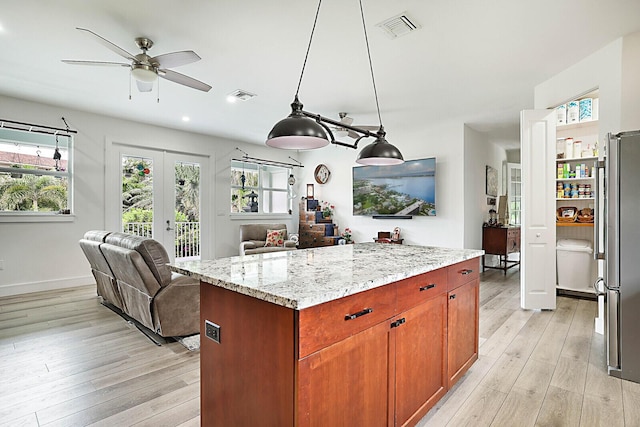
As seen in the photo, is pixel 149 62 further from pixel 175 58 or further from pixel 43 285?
pixel 43 285

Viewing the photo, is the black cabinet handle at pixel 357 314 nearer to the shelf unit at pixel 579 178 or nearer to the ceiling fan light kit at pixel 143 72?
the ceiling fan light kit at pixel 143 72

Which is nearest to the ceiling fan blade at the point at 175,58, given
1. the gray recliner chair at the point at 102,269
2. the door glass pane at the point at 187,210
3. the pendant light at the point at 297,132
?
the pendant light at the point at 297,132

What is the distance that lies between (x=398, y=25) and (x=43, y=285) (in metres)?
5.54

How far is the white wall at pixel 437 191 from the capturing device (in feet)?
18.9

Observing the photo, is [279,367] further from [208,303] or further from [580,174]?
[580,174]

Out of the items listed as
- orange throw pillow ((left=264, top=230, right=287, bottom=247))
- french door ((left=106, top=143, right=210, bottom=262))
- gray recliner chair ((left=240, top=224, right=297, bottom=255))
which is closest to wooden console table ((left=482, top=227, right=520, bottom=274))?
gray recliner chair ((left=240, top=224, right=297, bottom=255))

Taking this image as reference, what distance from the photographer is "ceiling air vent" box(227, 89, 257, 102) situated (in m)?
4.33

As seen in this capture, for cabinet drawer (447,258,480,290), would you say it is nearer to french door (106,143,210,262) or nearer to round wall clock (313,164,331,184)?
french door (106,143,210,262)

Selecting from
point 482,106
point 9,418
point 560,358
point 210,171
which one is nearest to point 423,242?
point 482,106

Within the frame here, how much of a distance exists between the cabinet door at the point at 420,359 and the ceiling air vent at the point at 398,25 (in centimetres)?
205

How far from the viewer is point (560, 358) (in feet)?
8.87

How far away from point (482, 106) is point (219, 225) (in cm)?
500

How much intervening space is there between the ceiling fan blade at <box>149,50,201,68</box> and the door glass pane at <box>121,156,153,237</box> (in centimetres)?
342

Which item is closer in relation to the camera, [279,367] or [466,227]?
[279,367]
